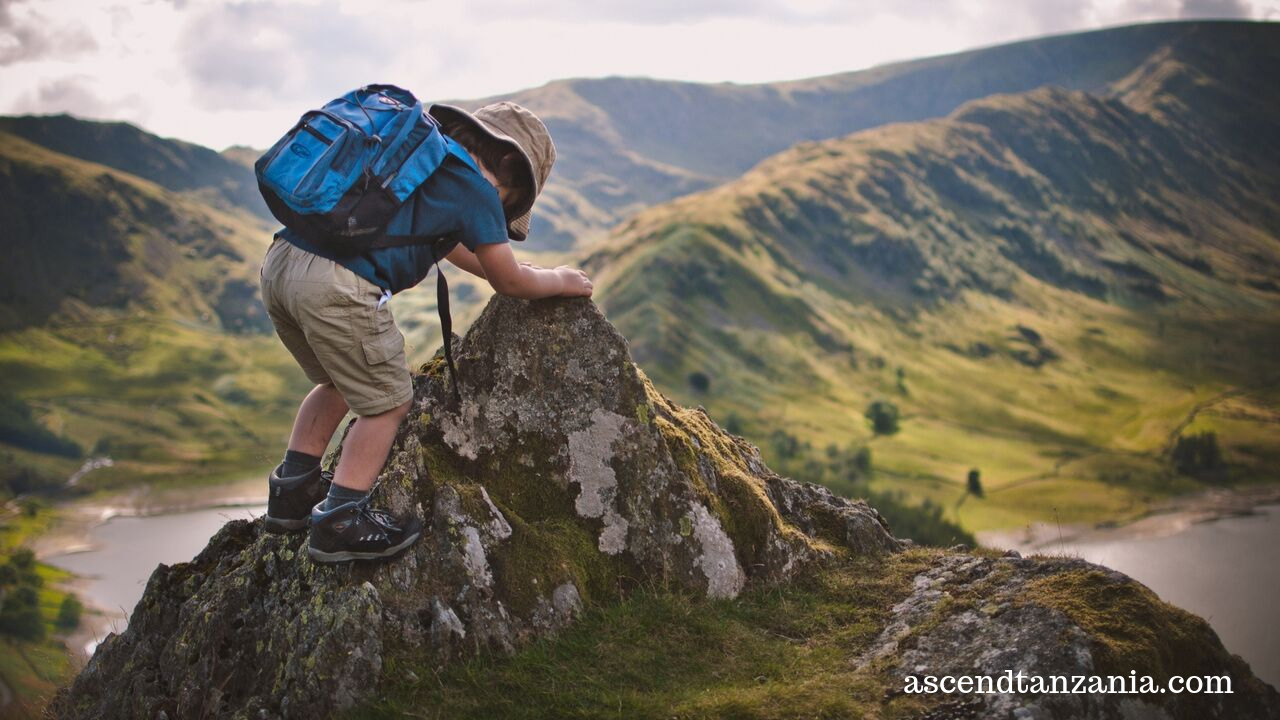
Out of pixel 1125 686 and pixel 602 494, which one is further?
pixel 602 494

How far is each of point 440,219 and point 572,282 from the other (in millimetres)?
1842

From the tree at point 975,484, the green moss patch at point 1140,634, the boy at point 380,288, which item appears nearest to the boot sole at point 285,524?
the boy at point 380,288

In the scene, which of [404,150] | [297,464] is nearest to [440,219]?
[404,150]

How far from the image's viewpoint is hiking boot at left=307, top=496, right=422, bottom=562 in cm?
714

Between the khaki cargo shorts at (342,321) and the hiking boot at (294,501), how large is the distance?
125cm

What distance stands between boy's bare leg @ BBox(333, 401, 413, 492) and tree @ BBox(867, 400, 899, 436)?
169 metres

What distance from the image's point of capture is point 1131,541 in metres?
128

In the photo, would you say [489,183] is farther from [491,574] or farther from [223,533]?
[223,533]

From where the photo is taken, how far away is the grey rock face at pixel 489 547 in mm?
7203

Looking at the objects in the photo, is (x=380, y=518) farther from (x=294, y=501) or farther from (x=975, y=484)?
(x=975, y=484)

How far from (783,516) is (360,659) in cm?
519

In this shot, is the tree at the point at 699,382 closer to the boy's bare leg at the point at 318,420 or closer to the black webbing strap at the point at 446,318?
the black webbing strap at the point at 446,318

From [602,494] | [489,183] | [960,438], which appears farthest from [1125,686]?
[960,438]

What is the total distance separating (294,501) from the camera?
26.5ft
